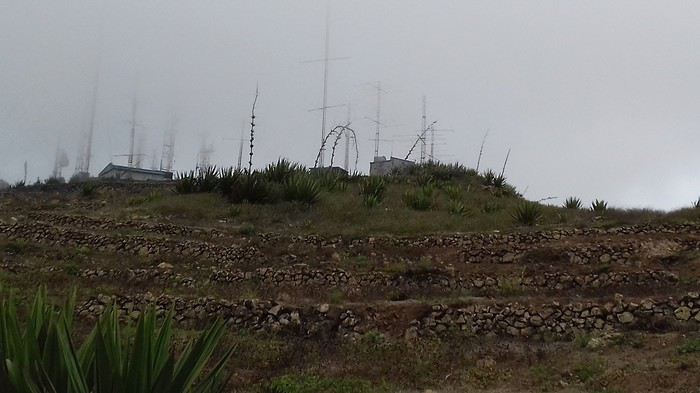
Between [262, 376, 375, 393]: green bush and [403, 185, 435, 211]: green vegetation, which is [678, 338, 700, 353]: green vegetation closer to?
[262, 376, 375, 393]: green bush

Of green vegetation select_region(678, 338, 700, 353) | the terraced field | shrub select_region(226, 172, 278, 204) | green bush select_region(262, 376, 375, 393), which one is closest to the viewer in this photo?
green bush select_region(262, 376, 375, 393)

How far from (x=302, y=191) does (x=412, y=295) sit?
7539 millimetres

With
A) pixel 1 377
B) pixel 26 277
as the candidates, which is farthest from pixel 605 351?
pixel 26 277

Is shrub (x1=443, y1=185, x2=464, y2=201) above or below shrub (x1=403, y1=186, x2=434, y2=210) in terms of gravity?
above

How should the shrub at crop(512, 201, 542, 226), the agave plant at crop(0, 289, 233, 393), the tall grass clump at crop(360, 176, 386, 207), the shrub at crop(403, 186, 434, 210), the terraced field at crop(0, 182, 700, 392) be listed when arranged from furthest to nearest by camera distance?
1. the tall grass clump at crop(360, 176, 386, 207)
2. the shrub at crop(403, 186, 434, 210)
3. the shrub at crop(512, 201, 542, 226)
4. the terraced field at crop(0, 182, 700, 392)
5. the agave plant at crop(0, 289, 233, 393)

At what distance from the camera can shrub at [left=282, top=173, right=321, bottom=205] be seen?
16.5 meters

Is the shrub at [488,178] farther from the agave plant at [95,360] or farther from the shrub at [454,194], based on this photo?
the agave plant at [95,360]

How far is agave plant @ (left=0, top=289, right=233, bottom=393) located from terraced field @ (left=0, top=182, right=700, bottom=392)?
1.14 meters

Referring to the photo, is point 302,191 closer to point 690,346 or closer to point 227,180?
point 227,180

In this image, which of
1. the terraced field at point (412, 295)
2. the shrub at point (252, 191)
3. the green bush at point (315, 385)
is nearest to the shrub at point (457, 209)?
the terraced field at point (412, 295)

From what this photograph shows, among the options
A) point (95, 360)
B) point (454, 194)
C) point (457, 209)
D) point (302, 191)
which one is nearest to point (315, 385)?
point (95, 360)

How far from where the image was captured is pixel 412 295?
966 centimetres

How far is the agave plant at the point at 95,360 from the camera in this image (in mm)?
2834

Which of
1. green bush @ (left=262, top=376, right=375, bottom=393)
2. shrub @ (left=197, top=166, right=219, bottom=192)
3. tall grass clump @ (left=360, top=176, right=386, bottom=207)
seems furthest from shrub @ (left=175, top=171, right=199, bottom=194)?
green bush @ (left=262, top=376, right=375, bottom=393)
